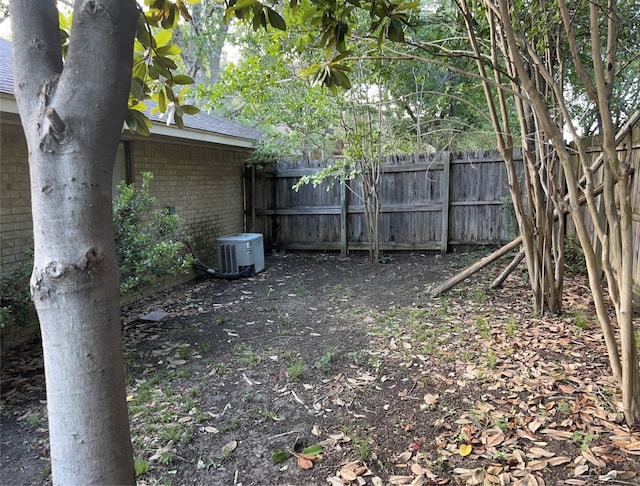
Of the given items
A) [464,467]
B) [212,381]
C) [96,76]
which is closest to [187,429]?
[212,381]

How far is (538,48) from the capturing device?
370 cm

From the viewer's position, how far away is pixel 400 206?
8.80 m

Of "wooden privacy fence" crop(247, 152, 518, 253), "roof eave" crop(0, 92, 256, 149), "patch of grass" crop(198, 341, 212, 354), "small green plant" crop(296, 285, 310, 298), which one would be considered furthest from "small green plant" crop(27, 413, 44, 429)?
"wooden privacy fence" crop(247, 152, 518, 253)

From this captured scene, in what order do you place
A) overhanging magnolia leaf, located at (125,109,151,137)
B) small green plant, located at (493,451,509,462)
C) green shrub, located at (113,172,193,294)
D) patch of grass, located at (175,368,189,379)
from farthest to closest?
green shrub, located at (113,172,193,294) < patch of grass, located at (175,368,189,379) < small green plant, located at (493,451,509,462) < overhanging magnolia leaf, located at (125,109,151,137)

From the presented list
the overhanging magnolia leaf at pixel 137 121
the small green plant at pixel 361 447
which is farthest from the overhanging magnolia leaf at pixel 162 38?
the small green plant at pixel 361 447

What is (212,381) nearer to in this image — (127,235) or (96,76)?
(127,235)

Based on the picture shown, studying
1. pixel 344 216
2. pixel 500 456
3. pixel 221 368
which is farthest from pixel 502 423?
pixel 344 216

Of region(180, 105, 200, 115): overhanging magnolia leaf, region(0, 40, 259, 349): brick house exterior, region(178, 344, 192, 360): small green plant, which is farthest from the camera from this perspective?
region(0, 40, 259, 349): brick house exterior

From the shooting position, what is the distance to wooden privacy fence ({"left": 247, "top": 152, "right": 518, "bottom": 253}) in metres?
8.40

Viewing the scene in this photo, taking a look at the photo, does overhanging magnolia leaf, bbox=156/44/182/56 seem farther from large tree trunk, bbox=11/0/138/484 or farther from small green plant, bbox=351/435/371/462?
small green plant, bbox=351/435/371/462

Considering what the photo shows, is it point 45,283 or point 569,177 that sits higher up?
point 569,177

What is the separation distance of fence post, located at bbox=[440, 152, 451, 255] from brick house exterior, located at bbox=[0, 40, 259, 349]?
3.89 metres

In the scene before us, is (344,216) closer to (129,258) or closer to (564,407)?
(129,258)

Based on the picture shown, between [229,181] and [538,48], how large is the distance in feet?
21.2
